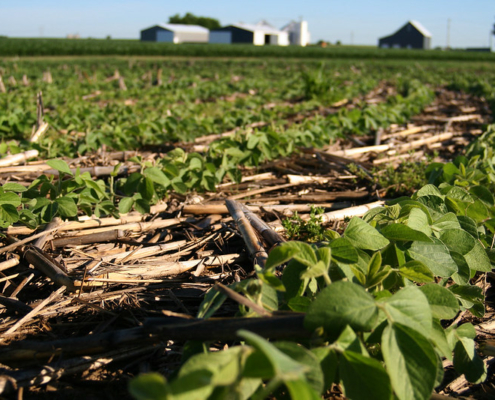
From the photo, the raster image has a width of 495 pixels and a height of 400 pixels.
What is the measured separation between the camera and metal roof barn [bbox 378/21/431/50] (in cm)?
8575

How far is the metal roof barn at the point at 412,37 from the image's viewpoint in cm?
8575

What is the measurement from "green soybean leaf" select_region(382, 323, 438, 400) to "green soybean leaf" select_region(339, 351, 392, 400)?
0.02 metres

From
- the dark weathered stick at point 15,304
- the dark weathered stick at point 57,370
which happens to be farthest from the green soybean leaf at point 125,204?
the dark weathered stick at point 57,370

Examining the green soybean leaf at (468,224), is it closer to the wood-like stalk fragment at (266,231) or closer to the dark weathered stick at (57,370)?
the wood-like stalk fragment at (266,231)

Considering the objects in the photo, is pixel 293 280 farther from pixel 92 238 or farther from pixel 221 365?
pixel 92 238

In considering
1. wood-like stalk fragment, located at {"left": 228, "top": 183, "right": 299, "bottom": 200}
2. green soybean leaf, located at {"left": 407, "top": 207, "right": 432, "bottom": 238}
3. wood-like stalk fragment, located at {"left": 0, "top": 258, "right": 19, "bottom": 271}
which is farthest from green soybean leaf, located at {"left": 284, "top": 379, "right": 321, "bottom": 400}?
wood-like stalk fragment, located at {"left": 228, "top": 183, "right": 299, "bottom": 200}

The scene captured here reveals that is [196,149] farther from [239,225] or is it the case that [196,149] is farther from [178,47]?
[178,47]

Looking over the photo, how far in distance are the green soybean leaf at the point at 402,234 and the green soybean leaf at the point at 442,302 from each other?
19 centimetres

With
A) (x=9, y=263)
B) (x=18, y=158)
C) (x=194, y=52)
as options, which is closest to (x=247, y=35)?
(x=194, y=52)

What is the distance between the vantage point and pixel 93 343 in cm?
156

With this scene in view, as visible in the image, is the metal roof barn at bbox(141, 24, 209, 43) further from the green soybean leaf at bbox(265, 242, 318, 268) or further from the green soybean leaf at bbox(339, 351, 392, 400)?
the green soybean leaf at bbox(339, 351, 392, 400)

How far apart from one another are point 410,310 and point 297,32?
95882 mm

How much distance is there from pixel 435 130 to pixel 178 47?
1875 inches

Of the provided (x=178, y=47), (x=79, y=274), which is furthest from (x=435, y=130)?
(x=178, y=47)
